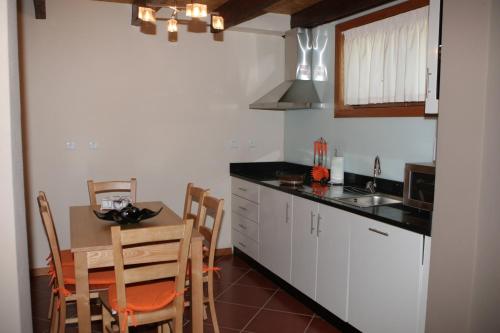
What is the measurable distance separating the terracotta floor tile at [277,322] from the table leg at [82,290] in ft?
3.62

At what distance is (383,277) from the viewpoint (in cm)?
240

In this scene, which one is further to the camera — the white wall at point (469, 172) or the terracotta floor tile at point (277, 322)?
the terracotta floor tile at point (277, 322)

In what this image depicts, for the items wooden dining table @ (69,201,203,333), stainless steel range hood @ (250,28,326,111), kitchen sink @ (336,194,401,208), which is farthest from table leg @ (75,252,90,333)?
stainless steel range hood @ (250,28,326,111)

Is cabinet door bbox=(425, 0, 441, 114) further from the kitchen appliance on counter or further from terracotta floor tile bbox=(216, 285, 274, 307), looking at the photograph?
terracotta floor tile bbox=(216, 285, 274, 307)

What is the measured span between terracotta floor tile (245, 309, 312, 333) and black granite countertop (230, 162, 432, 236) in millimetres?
855

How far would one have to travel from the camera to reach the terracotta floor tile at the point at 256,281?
3615 mm

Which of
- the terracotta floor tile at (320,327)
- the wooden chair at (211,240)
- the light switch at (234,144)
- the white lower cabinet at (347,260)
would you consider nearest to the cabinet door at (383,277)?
the white lower cabinet at (347,260)

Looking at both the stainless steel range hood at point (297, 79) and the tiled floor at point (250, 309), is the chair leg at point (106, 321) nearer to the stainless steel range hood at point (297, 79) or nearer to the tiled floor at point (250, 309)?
the tiled floor at point (250, 309)

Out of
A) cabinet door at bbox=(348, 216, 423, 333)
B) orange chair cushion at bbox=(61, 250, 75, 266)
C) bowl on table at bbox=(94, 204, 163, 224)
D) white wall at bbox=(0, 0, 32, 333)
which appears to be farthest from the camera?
orange chair cushion at bbox=(61, 250, 75, 266)

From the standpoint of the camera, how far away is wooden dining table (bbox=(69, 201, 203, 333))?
213cm

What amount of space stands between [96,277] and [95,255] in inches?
16.2

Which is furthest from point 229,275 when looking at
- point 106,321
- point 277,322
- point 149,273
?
point 149,273

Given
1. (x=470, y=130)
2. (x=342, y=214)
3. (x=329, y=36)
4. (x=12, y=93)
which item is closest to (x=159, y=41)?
(x=329, y=36)

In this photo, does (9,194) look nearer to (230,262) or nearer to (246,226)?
(246,226)
